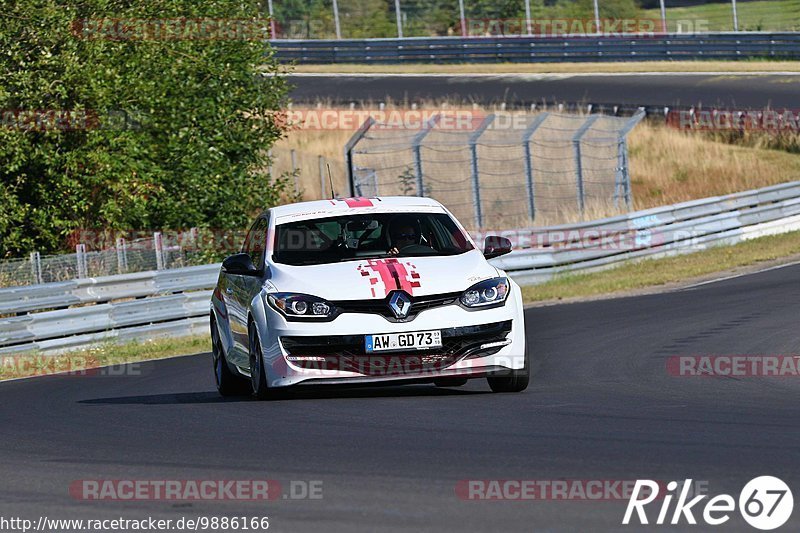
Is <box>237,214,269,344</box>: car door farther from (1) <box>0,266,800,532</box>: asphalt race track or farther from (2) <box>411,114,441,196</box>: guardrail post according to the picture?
(2) <box>411,114,441,196</box>: guardrail post

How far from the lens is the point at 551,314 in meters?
19.1

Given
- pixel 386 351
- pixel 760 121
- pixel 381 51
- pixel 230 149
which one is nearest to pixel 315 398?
pixel 386 351

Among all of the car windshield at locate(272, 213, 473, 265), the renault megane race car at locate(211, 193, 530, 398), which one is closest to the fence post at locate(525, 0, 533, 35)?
the car windshield at locate(272, 213, 473, 265)

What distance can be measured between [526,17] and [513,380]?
1643 inches

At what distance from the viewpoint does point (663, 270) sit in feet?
80.0

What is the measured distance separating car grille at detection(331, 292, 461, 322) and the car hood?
35mm

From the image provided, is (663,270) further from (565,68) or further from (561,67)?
(561,67)

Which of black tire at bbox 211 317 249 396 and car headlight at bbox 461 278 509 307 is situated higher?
car headlight at bbox 461 278 509 307

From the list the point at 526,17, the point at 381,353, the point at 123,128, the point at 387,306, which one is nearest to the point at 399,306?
the point at 387,306

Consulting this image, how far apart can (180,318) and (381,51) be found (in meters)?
33.9

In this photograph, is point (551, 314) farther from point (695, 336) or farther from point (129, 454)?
point (129, 454)

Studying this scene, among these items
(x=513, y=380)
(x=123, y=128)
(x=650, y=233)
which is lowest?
(x=650, y=233)

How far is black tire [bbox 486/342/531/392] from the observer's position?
1037 cm

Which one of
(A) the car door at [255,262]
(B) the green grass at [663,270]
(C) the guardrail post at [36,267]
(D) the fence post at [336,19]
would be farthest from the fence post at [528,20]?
(A) the car door at [255,262]
